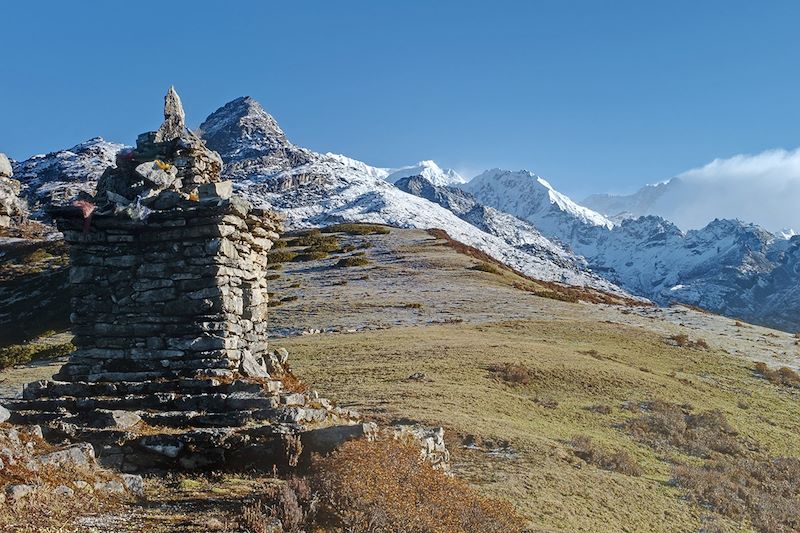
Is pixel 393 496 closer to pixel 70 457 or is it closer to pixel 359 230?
pixel 70 457

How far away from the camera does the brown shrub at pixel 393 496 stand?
776 cm

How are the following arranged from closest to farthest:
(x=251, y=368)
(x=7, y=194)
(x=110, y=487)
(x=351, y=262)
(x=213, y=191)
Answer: (x=110, y=487), (x=7, y=194), (x=251, y=368), (x=213, y=191), (x=351, y=262)

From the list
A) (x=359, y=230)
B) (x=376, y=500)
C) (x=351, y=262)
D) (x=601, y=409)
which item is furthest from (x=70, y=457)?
(x=359, y=230)

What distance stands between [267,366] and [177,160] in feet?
18.2

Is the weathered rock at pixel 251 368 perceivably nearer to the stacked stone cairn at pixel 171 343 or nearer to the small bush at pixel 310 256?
the stacked stone cairn at pixel 171 343

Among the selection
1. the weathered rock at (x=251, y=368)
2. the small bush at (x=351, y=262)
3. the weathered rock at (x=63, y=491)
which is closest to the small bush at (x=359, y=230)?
the small bush at (x=351, y=262)

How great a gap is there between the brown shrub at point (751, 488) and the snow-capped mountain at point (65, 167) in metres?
106

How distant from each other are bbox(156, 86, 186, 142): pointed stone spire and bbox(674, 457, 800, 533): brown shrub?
1574 cm

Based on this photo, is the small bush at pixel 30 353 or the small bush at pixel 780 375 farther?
the small bush at pixel 30 353

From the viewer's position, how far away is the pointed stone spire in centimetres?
1573

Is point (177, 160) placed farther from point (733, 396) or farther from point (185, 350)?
point (733, 396)

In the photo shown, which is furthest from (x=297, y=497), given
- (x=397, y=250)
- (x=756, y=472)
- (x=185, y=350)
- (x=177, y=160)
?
(x=397, y=250)

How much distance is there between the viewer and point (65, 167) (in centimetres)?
13112

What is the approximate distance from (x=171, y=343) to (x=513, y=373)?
16382 mm
